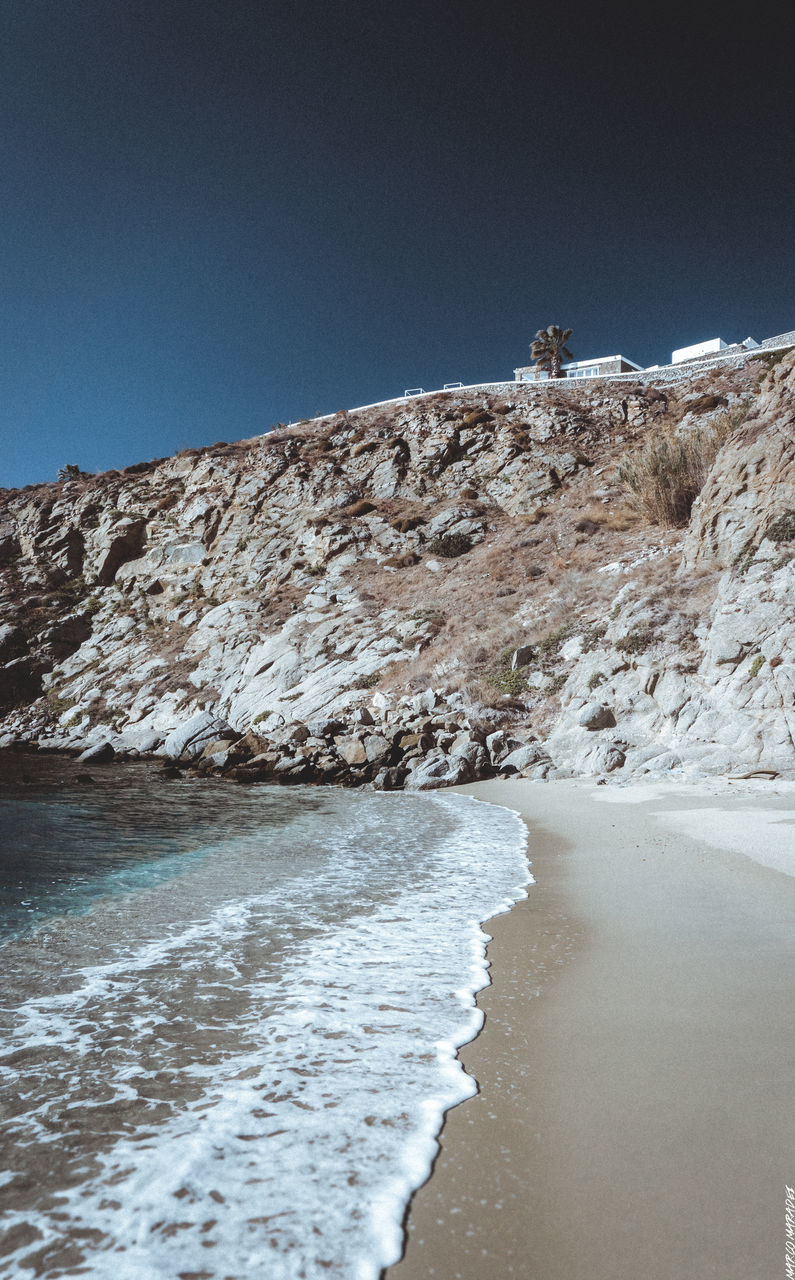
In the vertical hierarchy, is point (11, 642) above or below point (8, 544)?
below

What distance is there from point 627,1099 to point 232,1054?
93.5 inches

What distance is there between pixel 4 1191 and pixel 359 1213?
1.63 meters

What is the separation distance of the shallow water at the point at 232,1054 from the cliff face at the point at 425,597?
859 cm

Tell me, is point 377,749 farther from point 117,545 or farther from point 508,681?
A: point 117,545

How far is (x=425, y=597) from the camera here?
29938mm

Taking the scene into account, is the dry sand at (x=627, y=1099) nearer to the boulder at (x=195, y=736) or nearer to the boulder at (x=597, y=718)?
the boulder at (x=597, y=718)

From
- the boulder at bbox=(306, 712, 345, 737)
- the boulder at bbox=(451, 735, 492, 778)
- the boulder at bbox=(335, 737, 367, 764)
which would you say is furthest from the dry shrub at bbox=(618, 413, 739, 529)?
the boulder at bbox=(335, 737, 367, 764)

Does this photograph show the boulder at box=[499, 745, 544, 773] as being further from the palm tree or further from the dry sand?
the palm tree

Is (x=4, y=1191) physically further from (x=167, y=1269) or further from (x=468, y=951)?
(x=468, y=951)

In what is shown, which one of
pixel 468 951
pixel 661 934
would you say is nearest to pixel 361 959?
pixel 468 951

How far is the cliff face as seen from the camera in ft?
50.3

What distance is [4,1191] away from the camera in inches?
106

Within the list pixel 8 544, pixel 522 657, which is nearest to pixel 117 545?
pixel 8 544

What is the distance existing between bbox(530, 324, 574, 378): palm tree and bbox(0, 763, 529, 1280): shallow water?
53.5m
